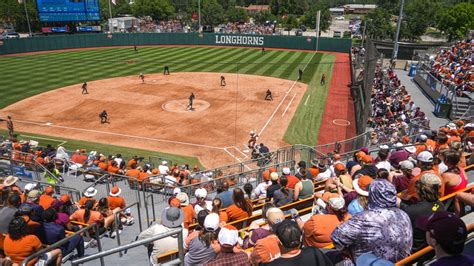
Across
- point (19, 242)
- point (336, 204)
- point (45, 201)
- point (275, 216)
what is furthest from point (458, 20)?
point (19, 242)

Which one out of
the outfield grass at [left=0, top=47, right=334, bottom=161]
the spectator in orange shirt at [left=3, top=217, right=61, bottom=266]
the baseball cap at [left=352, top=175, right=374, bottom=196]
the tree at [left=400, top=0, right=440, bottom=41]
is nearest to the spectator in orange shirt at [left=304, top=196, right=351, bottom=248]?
the baseball cap at [left=352, top=175, right=374, bottom=196]

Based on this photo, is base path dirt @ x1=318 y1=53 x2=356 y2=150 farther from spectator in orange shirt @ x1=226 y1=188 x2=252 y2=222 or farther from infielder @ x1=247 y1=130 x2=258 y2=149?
spectator in orange shirt @ x1=226 y1=188 x2=252 y2=222

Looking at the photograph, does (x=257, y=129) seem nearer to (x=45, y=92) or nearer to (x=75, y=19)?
(x=45, y=92)

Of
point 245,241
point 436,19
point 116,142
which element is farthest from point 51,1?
point 436,19

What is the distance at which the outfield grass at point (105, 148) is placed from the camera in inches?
753

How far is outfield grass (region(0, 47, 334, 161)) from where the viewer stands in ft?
99.7

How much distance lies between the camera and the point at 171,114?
26094 mm

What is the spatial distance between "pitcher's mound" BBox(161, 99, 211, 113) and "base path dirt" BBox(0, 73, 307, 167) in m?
0.08

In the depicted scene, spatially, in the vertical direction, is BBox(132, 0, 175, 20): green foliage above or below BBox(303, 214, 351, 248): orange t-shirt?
above

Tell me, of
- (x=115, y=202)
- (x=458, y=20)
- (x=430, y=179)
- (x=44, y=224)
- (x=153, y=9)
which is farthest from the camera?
(x=153, y=9)

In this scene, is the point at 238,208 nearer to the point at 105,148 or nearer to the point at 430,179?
the point at 430,179

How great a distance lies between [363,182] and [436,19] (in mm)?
84540

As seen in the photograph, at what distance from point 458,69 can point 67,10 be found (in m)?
54.3

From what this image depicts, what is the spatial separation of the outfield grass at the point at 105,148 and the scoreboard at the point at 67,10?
38515mm
